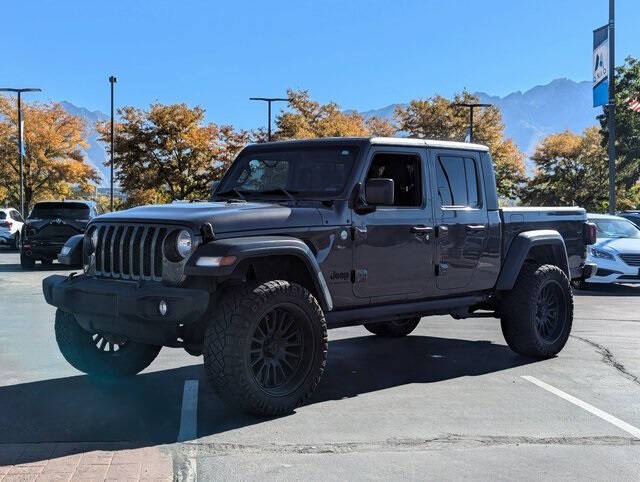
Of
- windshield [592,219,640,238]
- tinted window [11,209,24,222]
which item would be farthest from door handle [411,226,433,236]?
tinted window [11,209,24,222]

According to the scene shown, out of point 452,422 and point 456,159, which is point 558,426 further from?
point 456,159

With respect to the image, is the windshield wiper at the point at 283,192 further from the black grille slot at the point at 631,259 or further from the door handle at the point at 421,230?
the black grille slot at the point at 631,259

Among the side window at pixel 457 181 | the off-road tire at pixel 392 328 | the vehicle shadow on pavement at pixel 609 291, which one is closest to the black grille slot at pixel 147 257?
the side window at pixel 457 181

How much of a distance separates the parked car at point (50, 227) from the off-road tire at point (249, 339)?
13382 millimetres

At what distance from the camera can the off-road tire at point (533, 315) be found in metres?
7.16

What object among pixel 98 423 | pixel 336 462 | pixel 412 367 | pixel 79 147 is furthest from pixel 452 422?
pixel 79 147

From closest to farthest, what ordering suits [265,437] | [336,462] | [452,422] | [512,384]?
[336,462], [265,437], [452,422], [512,384]

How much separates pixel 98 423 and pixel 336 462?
5.70ft

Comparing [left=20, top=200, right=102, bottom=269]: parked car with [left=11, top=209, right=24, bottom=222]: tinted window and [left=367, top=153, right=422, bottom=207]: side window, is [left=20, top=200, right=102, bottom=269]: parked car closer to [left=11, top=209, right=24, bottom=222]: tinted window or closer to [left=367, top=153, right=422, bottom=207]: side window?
[left=11, top=209, right=24, bottom=222]: tinted window

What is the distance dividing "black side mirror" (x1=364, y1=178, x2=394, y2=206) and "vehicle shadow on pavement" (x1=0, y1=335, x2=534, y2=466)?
1556mm

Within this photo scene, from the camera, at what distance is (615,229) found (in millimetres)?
15188

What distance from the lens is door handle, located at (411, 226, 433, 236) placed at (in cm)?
608

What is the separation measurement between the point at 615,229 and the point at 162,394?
39.4 ft

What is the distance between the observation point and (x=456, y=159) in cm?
682
